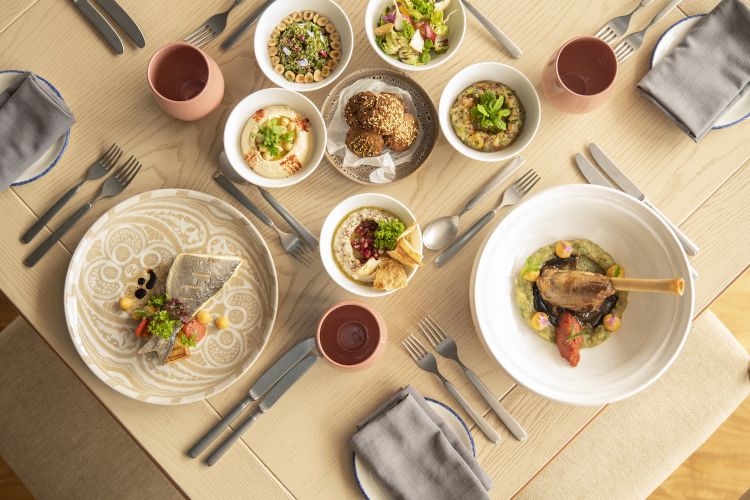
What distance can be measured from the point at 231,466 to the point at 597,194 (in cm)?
110

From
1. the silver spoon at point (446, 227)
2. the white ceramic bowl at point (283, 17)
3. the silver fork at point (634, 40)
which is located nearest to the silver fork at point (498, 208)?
the silver spoon at point (446, 227)

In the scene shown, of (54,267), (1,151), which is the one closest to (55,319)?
(54,267)

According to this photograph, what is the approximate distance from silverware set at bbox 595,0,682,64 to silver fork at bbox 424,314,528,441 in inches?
33.1

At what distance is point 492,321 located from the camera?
132 centimetres

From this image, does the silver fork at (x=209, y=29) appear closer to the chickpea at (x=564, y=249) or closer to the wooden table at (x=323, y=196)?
the wooden table at (x=323, y=196)

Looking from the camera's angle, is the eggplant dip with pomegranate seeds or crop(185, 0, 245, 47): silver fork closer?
the eggplant dip with pomegranate seeds

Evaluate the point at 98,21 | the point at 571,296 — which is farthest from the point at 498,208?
the point at 98,21

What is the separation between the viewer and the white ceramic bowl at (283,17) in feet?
4.58

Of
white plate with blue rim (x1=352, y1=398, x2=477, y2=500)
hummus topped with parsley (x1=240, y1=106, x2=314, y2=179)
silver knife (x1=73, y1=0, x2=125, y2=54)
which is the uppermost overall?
silver knife (x1=73, y1=0, x2=125, y2=54)

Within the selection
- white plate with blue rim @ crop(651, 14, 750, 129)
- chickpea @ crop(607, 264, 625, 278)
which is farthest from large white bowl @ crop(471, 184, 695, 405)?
white plate with blue rim @ crop(651, 14, 750, 129)

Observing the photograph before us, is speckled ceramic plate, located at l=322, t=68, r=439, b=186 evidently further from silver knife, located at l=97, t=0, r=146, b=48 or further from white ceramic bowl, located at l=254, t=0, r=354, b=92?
silver knife, located at l=97, t=0, r=146, b=48

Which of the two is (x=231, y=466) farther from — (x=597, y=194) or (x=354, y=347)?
(x=597, y=194)

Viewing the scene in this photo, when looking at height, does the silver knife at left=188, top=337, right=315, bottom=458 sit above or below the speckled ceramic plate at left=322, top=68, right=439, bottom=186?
below

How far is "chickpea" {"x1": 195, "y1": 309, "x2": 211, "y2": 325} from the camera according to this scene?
139 centimetres
